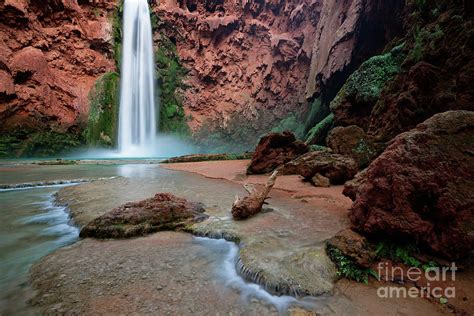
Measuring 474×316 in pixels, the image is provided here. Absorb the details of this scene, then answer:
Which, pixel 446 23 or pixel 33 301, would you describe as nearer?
pixel 33 301

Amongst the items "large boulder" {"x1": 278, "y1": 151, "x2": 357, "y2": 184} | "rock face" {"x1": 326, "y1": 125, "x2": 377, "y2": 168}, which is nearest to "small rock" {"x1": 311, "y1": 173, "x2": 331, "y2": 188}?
"large boulder" {"x1": 278, "y1": 151, "x2": 357, "y2": 184}

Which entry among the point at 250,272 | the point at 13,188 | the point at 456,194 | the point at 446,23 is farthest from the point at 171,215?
the point at 446,23

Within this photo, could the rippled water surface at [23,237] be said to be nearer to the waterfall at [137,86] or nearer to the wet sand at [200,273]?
the wet sand at [200,273]

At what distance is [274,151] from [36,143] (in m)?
23.8

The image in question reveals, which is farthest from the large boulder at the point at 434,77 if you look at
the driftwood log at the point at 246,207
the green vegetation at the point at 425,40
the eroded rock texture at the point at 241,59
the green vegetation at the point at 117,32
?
the green vegetation at the point at 117,32

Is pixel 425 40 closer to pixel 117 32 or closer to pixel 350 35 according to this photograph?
pixel 350 35

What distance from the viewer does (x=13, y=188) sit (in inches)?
329

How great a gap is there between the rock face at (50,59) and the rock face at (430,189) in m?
28.8

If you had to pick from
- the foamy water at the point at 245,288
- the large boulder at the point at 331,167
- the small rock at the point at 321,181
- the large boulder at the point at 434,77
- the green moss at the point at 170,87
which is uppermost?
the green moss at the point at 170,87

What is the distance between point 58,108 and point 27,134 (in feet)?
12.1

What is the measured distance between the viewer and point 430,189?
9.55 ft

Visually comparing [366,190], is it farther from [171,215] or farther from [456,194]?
[171,215]

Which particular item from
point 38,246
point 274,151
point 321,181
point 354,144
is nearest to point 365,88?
point 354,144

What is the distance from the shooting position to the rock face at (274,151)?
34.2ft
